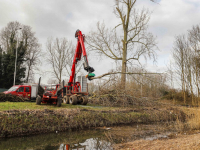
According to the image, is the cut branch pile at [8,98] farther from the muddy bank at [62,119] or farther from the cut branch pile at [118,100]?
the cut branch pile at [118,100]

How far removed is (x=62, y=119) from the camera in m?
9.63

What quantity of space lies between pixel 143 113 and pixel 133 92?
2.23 metres

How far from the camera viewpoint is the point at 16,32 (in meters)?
33.0

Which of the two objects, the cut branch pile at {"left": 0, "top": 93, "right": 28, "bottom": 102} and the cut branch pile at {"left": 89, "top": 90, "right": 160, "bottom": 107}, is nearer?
the cut branch pile at {"left": 0, "top": 93, "right": 28, "bottom": 102}

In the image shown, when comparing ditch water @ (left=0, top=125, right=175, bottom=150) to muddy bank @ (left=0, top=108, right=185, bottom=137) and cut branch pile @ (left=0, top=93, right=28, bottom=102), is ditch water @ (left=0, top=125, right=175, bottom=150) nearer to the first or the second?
muddy bank @ (left=0, top=108, right=185, bottom=137)

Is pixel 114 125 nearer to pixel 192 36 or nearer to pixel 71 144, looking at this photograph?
pixel 71 144

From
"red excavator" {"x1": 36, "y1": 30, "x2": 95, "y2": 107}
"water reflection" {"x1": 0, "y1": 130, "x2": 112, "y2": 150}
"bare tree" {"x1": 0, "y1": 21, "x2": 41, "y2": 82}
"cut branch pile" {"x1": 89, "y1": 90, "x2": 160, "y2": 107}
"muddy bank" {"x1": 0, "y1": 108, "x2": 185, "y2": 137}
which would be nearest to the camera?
"water reflection" {"x1": 0, "y1": 130, "x2": 112, "y2": 150}

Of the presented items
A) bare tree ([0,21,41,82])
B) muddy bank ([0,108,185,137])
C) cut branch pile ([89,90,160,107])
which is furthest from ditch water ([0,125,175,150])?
bare tree ([0,21,41,82])

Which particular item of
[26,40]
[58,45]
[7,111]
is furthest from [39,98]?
[26,40]

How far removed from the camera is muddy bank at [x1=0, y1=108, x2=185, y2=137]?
813cm

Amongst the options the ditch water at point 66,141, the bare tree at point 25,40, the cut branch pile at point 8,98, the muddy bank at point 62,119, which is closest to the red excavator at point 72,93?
the cut branch pile at point 8,98

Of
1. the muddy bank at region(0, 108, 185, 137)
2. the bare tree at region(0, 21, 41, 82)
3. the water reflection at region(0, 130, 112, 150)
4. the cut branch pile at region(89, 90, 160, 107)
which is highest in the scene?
the bare tree at region(0, 21, 41, 82)

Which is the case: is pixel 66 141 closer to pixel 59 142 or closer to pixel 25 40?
pixel 59 142

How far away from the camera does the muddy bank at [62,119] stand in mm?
8133
